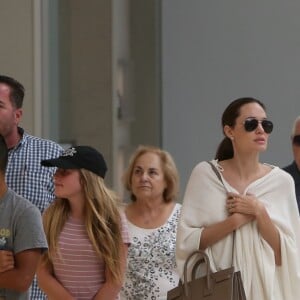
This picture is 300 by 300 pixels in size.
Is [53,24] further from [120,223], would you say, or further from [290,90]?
[120,223]

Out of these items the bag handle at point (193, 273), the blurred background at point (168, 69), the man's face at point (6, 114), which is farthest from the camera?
the blurred background at point (168, 69)

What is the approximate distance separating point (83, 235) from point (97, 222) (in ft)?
0.31

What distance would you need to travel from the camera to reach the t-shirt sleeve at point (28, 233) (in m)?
4.71

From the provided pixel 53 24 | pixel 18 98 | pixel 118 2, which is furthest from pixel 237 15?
pixel 18 98

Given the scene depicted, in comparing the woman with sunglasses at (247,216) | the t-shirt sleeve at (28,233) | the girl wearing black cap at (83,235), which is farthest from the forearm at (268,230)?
the t-shirt sleeve at (28,233)

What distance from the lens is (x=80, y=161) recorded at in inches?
205

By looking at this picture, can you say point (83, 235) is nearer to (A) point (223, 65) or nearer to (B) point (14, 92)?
(B) point (14, 92)

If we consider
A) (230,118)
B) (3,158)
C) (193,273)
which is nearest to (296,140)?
(230,118)

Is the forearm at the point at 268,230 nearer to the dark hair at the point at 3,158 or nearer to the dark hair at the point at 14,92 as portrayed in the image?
the dark hair at the point at 3,158

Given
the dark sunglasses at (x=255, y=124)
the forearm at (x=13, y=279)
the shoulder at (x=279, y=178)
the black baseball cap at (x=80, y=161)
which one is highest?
the dark sunglasses at (x=255, y=124)

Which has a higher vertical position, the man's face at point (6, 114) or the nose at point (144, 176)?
the man's face at point (6, 114)

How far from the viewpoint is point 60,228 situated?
5234mm

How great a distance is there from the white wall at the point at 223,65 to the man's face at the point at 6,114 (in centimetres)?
271

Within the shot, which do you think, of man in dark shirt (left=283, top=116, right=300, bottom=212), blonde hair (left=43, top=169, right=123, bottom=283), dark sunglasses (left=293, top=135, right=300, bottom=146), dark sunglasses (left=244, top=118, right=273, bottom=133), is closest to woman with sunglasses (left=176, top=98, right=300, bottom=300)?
dark sunglasses (left=244, top=118, right=273, bottom=133)
